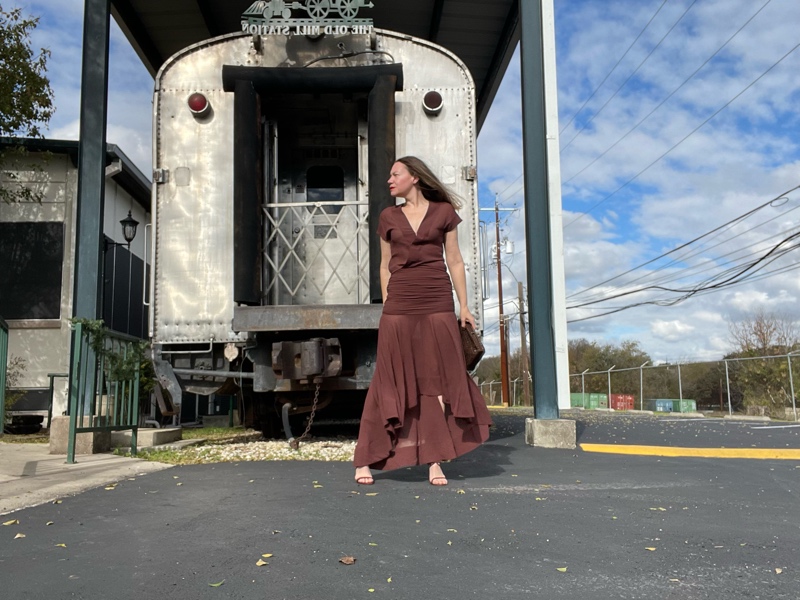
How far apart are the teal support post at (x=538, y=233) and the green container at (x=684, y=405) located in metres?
19.3

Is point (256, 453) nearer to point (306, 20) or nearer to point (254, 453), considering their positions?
point (254, 453)

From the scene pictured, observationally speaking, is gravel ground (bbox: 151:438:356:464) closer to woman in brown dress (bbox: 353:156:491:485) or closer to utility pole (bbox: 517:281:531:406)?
woman in brown dress (bbox: 353:156:491:485)

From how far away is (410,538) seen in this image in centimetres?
290

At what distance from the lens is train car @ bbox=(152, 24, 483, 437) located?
6.33 m

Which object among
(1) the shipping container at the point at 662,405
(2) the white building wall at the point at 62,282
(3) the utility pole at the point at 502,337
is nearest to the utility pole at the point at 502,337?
(3) the utility pole at the point at 502,337

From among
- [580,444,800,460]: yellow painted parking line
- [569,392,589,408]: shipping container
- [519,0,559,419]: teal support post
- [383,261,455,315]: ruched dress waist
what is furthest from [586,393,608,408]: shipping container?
[383,261,455,315]: ruched dress waist

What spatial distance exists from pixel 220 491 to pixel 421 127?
4030 millimetres

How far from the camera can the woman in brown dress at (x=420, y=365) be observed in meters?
4.23

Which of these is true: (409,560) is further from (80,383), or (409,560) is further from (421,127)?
(421,127)

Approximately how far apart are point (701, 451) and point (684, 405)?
20.0 m

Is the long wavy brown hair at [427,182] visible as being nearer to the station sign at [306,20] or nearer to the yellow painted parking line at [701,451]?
the station sign at [306,20]

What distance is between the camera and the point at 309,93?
6809 mm

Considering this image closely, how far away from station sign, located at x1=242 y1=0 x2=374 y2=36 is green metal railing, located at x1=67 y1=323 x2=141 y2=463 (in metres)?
3.19

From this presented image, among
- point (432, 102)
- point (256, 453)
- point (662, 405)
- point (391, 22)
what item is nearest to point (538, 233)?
point (432, 102)
